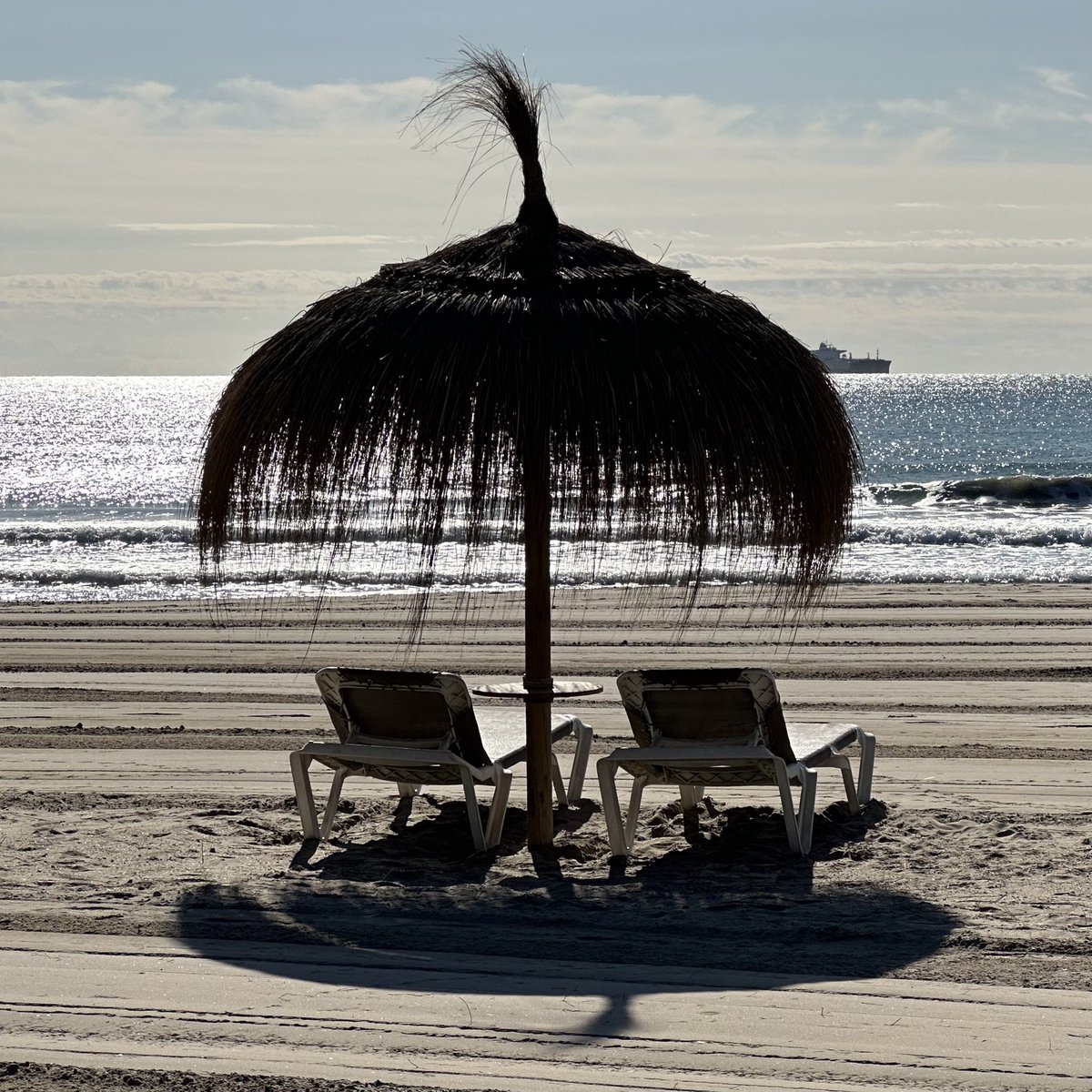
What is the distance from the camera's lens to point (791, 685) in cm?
927

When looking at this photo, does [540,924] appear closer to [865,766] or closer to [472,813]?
[472,813]

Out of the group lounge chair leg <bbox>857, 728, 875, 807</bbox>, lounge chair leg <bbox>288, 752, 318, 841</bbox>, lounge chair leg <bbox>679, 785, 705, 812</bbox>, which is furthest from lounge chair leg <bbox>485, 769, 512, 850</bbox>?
lounge chair leg <bbox>857, 728, 875, 807</bbox>

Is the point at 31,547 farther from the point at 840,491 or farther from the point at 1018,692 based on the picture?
the point at 840,491

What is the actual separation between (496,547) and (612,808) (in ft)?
54.0

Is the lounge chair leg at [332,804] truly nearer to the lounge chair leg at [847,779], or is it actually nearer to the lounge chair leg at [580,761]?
the lounge chair leg at [580,761]

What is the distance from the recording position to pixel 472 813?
5180mm

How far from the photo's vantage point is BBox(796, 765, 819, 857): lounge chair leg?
203 inches

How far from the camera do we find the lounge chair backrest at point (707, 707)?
5.06m

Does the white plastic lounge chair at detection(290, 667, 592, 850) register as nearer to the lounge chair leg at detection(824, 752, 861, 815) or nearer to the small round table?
the small round table

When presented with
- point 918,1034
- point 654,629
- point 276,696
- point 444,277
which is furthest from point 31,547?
point 918,1034

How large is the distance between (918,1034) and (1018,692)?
5.60 meters

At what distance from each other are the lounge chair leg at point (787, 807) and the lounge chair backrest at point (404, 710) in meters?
1.06

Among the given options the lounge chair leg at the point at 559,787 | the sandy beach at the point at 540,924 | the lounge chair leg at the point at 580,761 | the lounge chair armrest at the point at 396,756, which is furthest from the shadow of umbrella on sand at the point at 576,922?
the lounge chair leg at the point at 580,761

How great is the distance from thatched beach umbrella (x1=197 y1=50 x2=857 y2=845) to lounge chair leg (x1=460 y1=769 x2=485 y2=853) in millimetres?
785
